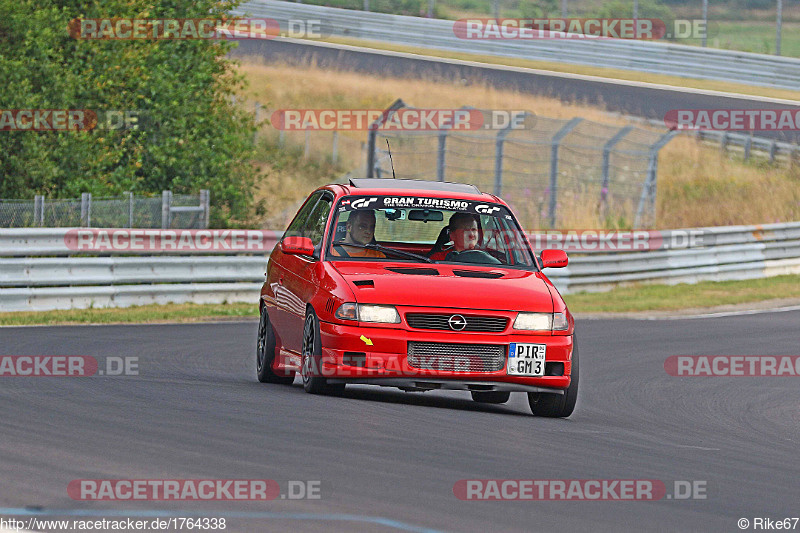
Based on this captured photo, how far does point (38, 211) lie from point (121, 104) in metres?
5.98

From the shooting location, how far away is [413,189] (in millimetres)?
11109

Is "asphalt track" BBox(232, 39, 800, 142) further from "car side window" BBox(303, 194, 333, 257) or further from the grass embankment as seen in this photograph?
"car side window" BBox(303, 194, 333, 257)

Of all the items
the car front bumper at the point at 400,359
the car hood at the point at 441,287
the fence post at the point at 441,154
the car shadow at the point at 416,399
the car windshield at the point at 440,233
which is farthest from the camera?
the fence post at the point at 441,154

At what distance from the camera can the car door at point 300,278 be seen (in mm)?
10430

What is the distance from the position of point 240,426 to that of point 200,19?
1910cm

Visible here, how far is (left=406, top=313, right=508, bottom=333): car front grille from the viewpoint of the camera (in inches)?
377

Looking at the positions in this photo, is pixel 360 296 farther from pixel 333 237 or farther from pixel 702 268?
pixel 702 268

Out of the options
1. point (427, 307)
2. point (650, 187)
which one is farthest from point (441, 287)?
point (650, 187)

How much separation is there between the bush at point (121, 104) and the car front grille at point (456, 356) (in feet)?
49.7

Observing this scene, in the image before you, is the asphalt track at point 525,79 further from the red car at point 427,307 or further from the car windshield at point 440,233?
the red car at point 427,307

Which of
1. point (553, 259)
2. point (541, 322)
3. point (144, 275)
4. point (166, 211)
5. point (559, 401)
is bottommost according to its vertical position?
point (144, 275)

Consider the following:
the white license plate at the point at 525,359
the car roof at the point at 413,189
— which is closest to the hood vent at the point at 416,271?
the white license plate at the point at 525,359

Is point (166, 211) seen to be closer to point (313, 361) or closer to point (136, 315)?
point (136, 315)

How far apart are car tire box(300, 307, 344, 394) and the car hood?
41 cm
